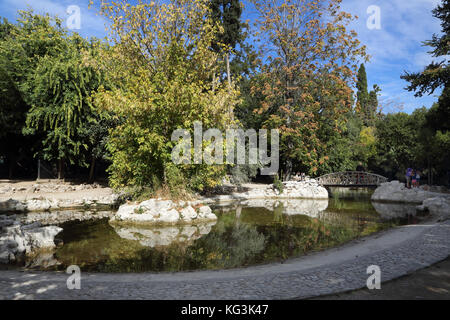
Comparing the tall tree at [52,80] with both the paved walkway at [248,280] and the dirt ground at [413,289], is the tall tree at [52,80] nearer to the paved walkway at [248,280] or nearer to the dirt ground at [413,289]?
the paved walkway at [248,280]

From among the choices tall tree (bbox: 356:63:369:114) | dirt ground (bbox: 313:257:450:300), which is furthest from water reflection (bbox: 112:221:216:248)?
tall tree (bbox: 356:63:369:114)

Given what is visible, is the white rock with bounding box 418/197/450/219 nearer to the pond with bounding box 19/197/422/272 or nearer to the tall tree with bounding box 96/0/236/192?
the pond with bounding box 19/197/422/272

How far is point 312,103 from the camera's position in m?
26.1

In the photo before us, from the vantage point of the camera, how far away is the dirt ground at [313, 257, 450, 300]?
5094mm

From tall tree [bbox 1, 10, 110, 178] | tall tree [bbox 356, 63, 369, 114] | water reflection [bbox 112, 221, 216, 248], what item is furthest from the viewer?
tall tree [bbox 356, 63, 369, 114]

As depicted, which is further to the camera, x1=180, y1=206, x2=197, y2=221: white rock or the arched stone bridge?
the arched stone bridge

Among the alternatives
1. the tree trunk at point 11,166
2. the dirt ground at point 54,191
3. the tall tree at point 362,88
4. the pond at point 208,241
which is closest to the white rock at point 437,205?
the pond at point 208,241

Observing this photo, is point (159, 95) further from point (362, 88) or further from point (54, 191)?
point (362, 88)

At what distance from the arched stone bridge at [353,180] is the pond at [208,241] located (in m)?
8.85

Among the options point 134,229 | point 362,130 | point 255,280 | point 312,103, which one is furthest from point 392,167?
point 255,280

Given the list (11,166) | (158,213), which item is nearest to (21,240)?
(158,213)

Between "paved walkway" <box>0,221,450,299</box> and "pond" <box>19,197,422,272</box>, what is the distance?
115 cm
